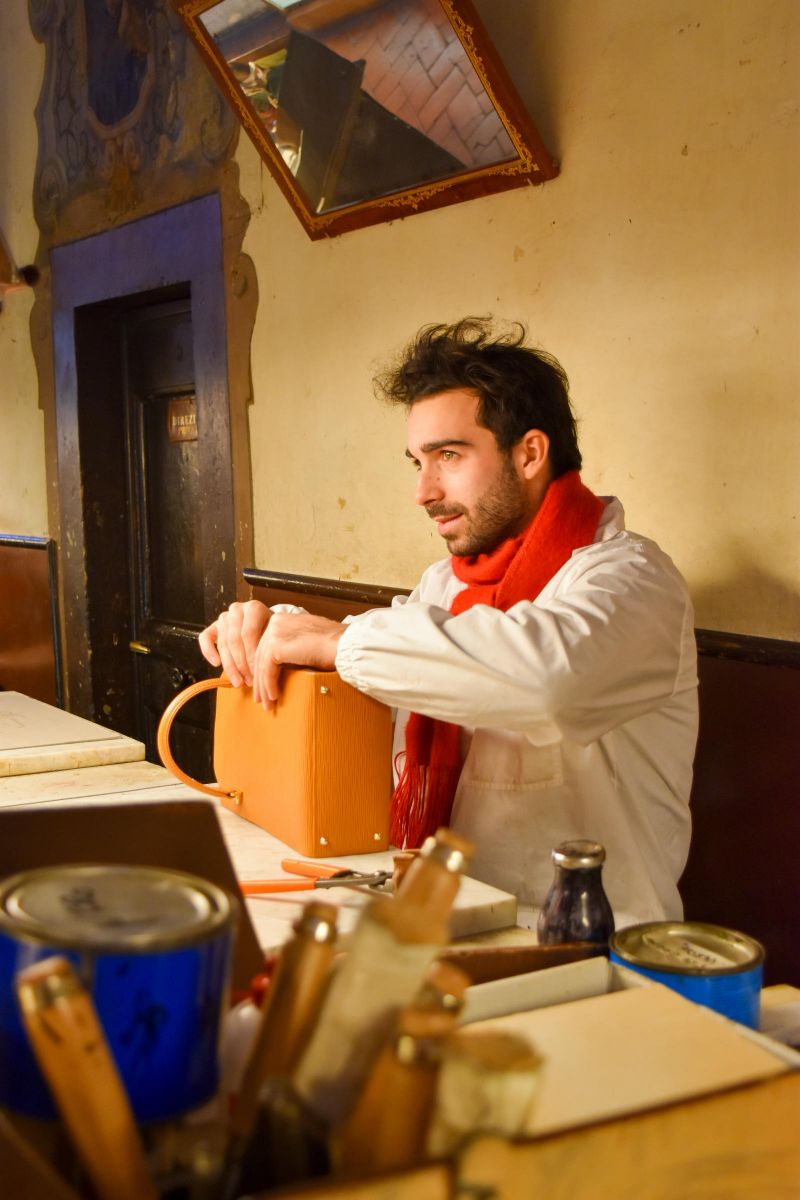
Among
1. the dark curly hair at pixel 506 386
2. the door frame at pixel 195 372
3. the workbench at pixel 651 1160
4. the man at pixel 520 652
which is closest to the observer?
the workbench at pixel 651 1160

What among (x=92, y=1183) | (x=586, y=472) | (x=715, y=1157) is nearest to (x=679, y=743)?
(x=586, y=472)

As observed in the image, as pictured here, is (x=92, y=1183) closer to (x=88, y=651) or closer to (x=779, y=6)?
(x=779, y=6)

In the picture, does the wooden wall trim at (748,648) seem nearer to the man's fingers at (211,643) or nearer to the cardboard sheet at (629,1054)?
the man's fingers at (211,643)

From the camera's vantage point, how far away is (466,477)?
7.61 ft

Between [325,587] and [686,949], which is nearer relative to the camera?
[686,949]

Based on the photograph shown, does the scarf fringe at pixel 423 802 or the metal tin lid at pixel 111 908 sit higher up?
the metal tin lid at pixel 111 908

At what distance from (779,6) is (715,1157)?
212 centimetres

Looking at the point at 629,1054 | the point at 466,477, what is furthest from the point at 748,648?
the point at 629,1054

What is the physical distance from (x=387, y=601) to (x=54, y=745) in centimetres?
119

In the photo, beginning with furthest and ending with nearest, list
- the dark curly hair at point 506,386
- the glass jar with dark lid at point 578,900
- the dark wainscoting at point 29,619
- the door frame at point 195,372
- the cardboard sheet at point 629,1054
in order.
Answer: the dark wainscoting at point 29,619 → the door frame at point 195,372 → the dark curly hair at point 506,386 → the glass jar with dark lid at point 578,900 → the cardboard sheet at point 629,1054

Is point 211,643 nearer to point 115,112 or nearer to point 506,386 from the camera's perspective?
point 506,386

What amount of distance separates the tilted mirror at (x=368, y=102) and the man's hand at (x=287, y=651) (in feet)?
4.55

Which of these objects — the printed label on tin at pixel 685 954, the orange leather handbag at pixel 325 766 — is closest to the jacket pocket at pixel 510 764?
the orange leather handbag at pixel 325 766

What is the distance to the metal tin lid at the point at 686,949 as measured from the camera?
94 centimetres
